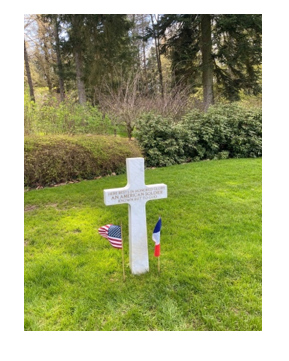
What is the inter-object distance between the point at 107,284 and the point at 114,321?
404mm

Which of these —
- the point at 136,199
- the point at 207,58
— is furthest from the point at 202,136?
the point at 136,199

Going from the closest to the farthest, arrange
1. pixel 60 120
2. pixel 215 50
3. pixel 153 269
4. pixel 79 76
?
pixel 153 269 < pixel 60 120 < pixel 79 76 < pixel 215 50

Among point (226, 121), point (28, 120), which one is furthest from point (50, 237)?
point (226, 121)

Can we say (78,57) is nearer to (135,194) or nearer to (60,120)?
(60,120)

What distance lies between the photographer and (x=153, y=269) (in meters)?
2.36

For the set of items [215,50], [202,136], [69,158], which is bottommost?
[69,158]

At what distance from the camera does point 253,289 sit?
2.05 m

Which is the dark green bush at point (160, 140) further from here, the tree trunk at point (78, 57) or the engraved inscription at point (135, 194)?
the engraved inscription at point (135, 194)

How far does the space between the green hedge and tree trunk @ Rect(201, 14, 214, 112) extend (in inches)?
92.6

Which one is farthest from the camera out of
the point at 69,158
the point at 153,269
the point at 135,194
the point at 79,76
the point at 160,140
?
the point at 79,76

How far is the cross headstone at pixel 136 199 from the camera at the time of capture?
2072mm

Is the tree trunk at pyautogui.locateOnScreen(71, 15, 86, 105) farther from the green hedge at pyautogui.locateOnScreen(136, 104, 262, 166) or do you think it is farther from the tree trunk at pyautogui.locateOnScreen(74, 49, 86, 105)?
the green hedge at pyautogui.locateOnScreen(136, 104, 262, 166)

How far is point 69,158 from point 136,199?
3.64 m

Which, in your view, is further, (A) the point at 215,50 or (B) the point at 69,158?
(A) the point at 215,50
